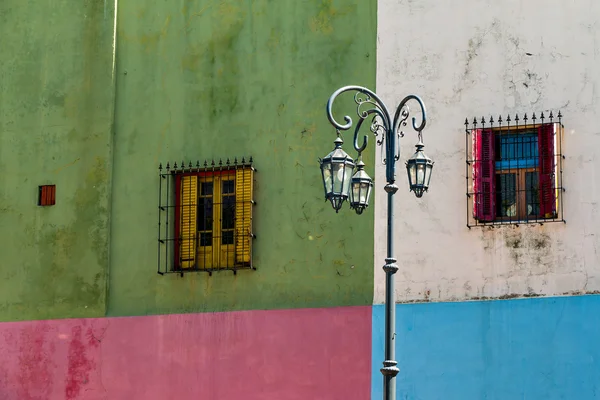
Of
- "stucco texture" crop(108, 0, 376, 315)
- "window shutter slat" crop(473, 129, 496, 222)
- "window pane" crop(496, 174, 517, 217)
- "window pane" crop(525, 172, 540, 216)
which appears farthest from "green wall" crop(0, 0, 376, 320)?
"window pane" crop(525, 172, 540, 216)

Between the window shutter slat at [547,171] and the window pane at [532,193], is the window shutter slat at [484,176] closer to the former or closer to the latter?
the window pane at [532,193]

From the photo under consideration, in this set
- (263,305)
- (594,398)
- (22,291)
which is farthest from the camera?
(22,291)

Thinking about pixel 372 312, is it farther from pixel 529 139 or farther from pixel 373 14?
pixel 373 14

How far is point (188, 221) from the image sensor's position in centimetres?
1655

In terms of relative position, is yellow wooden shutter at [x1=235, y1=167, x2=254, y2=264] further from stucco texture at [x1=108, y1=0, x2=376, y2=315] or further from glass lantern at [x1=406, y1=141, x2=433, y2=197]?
glass lantern at [x1=406, y1=141, x2=433, y2=197]

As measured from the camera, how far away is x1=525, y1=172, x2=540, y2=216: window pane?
48.3ft

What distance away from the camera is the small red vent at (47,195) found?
56.4 feet

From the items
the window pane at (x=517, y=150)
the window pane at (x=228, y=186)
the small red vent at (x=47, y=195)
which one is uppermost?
the window pane at (x=517, y=150)

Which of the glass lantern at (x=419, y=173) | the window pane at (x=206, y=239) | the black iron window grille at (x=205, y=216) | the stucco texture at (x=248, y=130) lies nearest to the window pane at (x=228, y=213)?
the black iron window grille at (x=205, y=216)

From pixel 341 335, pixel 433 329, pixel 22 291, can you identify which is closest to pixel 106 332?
pixel 22 291

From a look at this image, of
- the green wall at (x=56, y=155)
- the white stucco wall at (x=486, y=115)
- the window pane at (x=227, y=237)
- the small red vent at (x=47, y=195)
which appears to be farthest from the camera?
the small red vent at (x=47, y=195)

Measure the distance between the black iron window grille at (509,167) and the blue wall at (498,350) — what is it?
1127 millimetres

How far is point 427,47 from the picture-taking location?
50.9ft

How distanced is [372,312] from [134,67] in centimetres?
507
